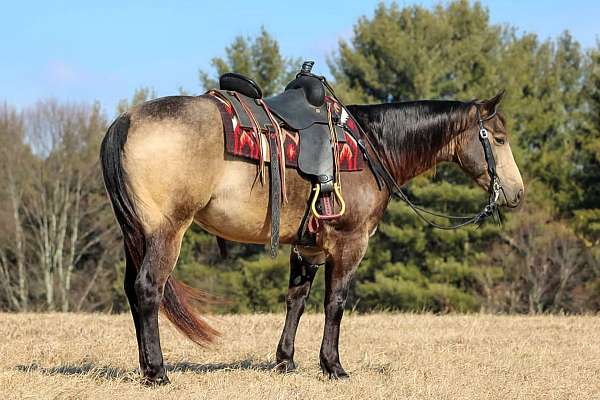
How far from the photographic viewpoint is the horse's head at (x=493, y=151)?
7.09 m

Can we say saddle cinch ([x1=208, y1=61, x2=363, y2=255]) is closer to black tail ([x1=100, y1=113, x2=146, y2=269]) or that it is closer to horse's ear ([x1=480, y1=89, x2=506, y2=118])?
black tail ([x1=100, y1=113, x2=146, y2=269])

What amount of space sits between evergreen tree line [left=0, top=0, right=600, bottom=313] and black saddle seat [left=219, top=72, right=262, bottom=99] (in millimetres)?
21302

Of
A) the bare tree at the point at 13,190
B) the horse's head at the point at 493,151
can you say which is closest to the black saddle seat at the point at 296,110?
the horse's head at the point at 493,151

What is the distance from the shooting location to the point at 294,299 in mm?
7027

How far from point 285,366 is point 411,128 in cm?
234

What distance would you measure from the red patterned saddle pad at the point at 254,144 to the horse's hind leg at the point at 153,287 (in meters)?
0.79

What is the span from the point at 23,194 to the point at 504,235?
17.4 m

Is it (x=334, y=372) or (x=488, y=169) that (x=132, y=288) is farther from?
(x=488, y=169)

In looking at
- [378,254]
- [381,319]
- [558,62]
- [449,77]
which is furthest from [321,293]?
[381,319]

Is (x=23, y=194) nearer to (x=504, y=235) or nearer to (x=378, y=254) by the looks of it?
(x=378, y=254)

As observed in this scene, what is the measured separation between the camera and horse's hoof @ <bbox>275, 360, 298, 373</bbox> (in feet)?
22.1

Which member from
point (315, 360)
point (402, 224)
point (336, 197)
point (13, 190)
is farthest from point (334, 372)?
point (13, 190)

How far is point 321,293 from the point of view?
28.9 m

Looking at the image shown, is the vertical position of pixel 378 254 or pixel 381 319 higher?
pixel 381 319
